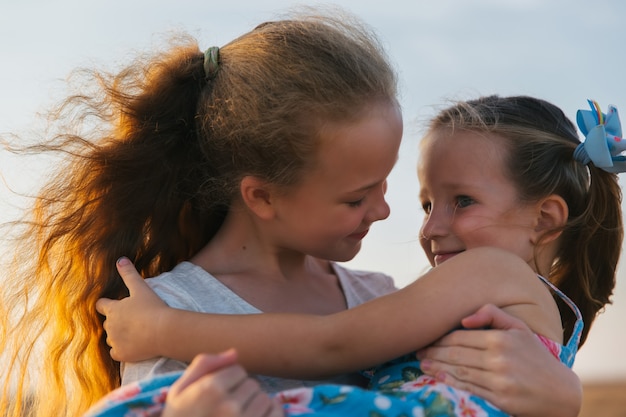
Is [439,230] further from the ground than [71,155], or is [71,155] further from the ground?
[71,155]

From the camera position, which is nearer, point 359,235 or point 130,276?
point 130,276

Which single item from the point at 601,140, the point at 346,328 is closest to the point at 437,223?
the point at 601,140

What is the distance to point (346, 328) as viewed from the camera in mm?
2545

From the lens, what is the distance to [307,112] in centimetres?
290

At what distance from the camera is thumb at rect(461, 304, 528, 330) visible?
100 inches

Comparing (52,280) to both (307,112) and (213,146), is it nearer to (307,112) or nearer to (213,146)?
(213,146)

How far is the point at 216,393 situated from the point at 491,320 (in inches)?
35.1

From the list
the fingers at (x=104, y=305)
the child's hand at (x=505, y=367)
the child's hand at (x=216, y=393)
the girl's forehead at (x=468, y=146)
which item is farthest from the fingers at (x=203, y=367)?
the girl's forehead at (x=468, y=146)

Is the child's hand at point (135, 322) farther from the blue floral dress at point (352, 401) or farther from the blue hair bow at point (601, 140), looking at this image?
the blue hair bow at point (601, 140)

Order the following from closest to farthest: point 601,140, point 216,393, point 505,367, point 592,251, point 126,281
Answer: point 216,393
point 505,367
point 126,281
point 601,140
point 592,251

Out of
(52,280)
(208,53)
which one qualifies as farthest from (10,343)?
(208,53)

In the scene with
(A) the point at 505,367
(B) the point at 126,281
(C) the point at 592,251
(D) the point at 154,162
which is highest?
(D) the point at 154,162

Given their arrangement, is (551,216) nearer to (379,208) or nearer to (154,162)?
(379,208)

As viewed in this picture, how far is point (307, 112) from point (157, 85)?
23.9 inches
